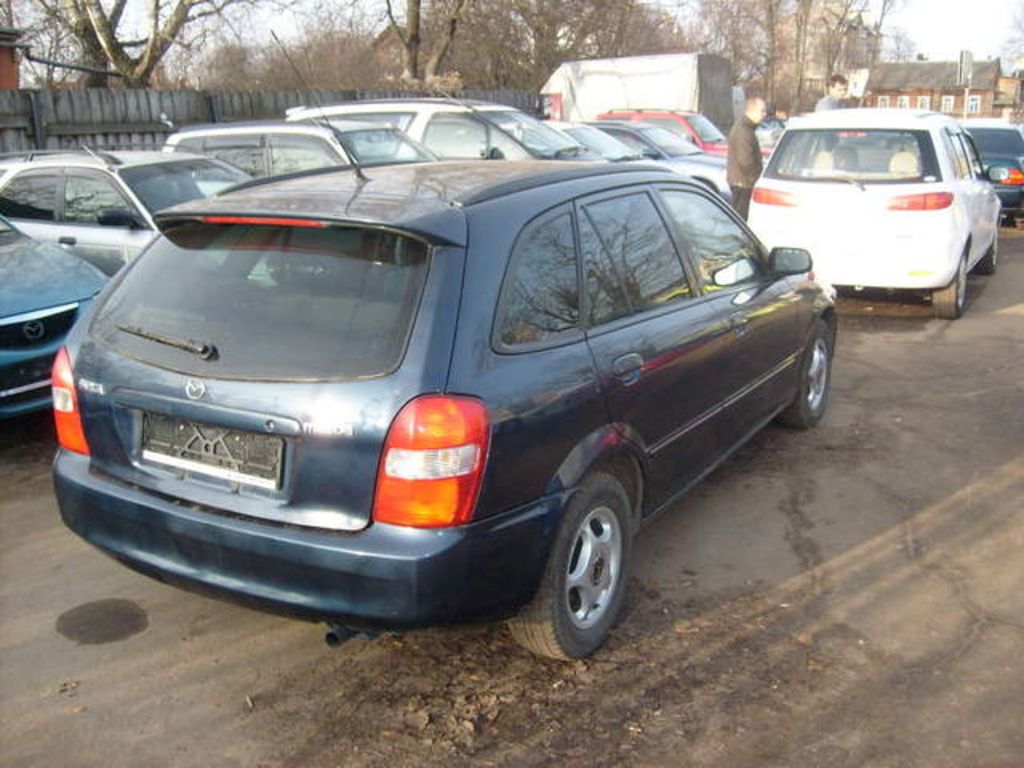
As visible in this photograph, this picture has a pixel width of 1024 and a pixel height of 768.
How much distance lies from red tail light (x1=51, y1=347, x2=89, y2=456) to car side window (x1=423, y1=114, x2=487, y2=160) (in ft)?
28.5

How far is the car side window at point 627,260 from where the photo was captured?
368 cm

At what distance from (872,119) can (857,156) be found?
0.38m

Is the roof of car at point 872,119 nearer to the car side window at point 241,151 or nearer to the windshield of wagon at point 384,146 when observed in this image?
the windshield of wagon at point 384,146

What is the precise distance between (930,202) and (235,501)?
23.4 ft

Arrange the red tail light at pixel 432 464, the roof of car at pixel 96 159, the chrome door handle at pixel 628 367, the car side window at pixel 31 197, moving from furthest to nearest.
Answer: the car side window at pixel 31 197, the roof of car at pixel 96 159, the chrome door handle at pixel 628 367, the red tail light at pixel 432 464

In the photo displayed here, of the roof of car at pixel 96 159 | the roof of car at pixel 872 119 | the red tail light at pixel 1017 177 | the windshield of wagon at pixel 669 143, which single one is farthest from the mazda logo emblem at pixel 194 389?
the red tail light at pixel 1017 177

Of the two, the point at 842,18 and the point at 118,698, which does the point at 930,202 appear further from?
the point at 842,18

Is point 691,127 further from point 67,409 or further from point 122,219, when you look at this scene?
point 67,409

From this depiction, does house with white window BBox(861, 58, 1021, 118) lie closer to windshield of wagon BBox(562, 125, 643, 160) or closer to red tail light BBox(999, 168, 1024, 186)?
red tail light BBox(999, 168, 1024, 186)

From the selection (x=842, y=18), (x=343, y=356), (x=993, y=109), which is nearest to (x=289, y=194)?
(x=343, y=356)

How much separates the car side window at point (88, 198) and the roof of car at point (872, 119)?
19.8 feet

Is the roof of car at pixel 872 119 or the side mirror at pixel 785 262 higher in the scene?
the roof of car at pixel 872 119

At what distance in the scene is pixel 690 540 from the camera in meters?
4.55

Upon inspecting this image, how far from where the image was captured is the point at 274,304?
10.4 feet
